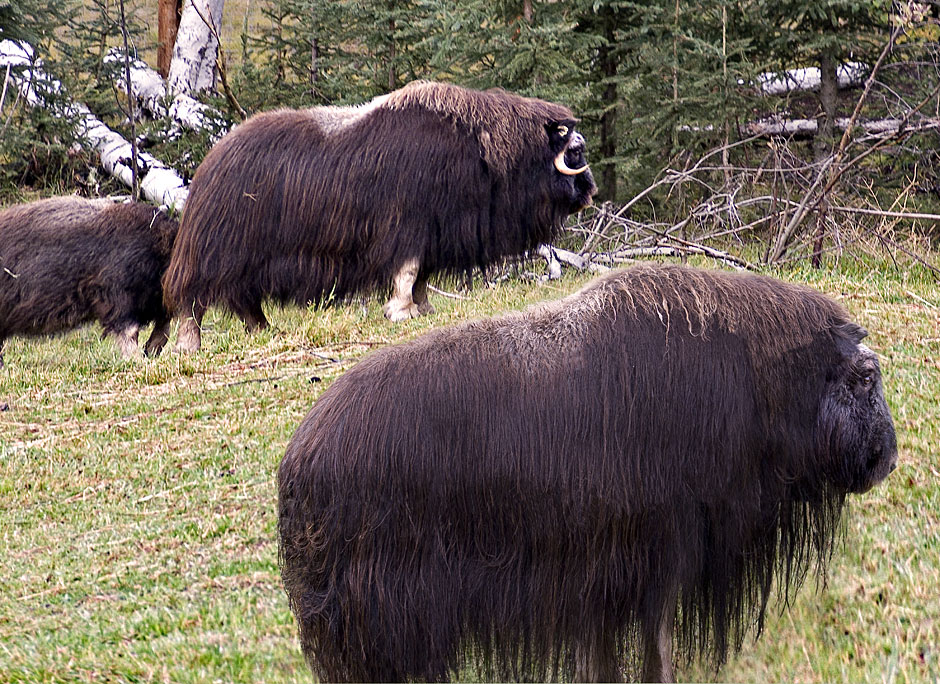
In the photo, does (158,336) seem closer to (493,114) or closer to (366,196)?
(366,196)

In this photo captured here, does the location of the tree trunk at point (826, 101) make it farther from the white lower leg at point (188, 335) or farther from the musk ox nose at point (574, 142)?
the white lower leg at point (188, 335)

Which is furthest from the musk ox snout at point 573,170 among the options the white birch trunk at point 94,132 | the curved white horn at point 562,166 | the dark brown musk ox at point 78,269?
the white birch trunk at point 94,132

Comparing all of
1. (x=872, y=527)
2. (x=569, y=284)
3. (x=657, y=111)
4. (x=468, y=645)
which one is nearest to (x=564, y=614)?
(x=468, y=645)

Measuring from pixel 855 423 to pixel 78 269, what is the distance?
5.08 m

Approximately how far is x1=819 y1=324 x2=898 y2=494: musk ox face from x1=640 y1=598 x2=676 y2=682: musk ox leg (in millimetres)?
527

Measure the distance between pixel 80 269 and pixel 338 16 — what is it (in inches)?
193

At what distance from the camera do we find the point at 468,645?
Result: 2234mm

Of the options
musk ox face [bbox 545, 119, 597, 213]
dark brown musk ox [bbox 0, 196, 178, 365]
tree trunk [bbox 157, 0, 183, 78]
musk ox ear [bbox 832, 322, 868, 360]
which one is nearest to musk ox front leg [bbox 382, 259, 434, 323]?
musk ox face [bbox 545, 119, 597, 213]

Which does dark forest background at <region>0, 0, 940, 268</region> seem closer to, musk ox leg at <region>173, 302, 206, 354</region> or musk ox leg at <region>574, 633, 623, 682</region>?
musk ox leg at <region>173, 302, 206, 354</region>

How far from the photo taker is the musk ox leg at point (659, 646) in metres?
2.28

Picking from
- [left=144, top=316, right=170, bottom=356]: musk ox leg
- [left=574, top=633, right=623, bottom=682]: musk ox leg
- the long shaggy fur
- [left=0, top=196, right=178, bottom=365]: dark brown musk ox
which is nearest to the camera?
[left=574, top=633, right=623, bottom=682]: musk ox leg

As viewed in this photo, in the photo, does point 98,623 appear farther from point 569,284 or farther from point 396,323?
point 569,284

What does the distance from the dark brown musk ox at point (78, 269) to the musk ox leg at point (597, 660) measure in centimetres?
461

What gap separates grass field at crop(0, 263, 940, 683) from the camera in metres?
2.69
